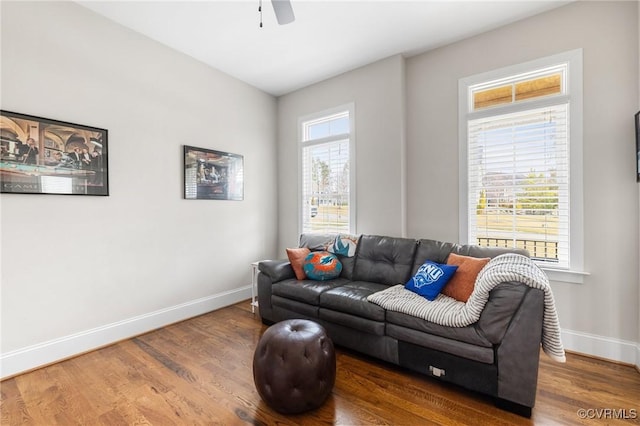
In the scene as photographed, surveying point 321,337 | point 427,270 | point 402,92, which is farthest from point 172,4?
point 427,270

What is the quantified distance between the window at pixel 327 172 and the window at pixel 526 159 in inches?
54.3

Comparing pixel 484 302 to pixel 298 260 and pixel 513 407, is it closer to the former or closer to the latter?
pixel 513 407

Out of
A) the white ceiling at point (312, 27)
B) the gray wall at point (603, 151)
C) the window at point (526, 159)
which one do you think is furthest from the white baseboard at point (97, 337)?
the gray wall at point (603, 151)

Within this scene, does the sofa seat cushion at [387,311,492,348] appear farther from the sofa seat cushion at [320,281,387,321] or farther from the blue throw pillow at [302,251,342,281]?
the blue throw pillow at [302,251,342,281]

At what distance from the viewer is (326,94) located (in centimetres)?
400

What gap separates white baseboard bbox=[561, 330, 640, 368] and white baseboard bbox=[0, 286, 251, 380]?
12.1 ft

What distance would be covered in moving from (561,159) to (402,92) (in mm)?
1701

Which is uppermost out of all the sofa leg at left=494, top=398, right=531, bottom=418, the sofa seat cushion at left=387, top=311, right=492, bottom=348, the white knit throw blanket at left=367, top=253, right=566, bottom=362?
the white knit throw blanket at left=367, top=253, right=566, bottom=362

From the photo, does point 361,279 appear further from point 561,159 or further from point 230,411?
point 561,159

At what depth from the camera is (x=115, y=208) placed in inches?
110

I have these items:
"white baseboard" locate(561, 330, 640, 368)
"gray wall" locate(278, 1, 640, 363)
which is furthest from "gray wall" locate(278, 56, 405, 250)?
"white baseboard" locate(561, 330, 640, 368)

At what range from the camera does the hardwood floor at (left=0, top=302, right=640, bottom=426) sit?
1.75 meters

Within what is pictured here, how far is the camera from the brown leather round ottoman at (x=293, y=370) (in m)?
1.71

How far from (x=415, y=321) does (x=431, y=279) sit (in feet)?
1.40
